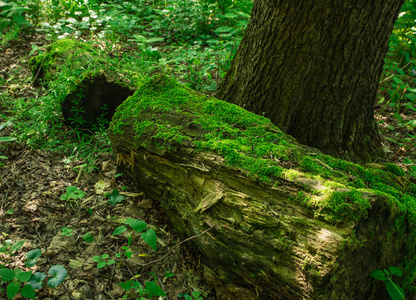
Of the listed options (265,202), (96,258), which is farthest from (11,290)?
(265,202)

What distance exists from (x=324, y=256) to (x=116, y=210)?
1.85 meters

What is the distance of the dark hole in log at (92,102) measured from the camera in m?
3.37

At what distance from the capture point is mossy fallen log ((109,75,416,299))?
1.68 metres

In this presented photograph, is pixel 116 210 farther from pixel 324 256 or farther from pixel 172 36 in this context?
pixel 172 36

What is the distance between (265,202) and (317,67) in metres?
1.57

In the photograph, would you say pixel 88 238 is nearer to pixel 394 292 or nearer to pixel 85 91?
pixel 85 91

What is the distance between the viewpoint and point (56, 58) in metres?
4.08

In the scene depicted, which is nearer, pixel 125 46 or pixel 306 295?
pixel 306 295

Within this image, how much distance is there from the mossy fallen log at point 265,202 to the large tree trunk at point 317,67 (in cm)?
57

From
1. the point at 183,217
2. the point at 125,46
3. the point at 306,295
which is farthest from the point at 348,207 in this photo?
the point at 125,46

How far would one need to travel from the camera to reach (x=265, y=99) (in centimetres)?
306

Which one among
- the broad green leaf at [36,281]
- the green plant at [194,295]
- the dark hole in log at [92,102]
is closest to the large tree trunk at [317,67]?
the dark hole in log at [92,102]

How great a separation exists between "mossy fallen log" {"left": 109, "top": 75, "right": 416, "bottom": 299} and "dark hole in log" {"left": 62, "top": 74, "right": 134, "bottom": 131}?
891 millimetres

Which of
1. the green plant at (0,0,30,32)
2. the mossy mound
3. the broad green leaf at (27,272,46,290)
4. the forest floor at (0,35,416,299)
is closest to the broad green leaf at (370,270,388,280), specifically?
the forest floor at (0,35,416,299)
